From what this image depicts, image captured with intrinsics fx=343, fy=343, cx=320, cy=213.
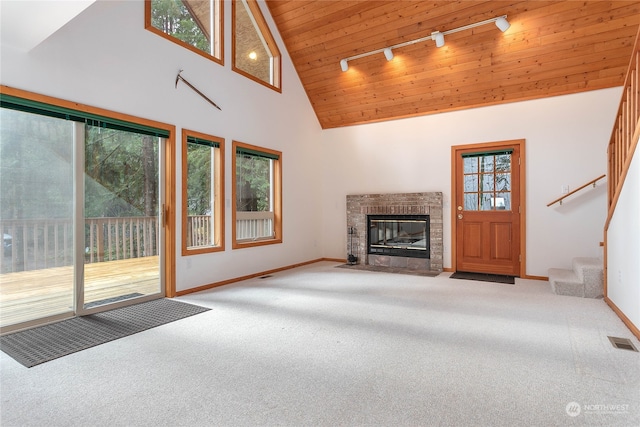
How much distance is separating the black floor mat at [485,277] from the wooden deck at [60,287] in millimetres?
4280

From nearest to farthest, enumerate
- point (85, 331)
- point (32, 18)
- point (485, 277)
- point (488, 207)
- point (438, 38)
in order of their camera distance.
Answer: point (32, 18), point (85, 331), point (438, 38), point (485, 277), point (488, 207)

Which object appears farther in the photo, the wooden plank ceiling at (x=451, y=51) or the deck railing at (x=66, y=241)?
the wooden plank ceiling at (x=451, y=51)

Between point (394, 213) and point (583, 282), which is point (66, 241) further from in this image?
point (583, 282)

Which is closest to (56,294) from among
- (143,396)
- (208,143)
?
(143,396)

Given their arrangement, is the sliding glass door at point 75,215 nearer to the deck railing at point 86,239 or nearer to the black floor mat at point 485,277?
the deck railing at point 86,239

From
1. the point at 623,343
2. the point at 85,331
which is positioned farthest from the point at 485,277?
the point at 85,331

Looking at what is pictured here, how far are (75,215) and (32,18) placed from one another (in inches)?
65.2

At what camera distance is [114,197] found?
3.60 metres

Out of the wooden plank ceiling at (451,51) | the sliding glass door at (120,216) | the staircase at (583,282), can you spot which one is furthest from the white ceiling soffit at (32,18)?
the staircase at (583,282)

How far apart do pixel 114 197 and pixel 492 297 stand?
14.3 feet

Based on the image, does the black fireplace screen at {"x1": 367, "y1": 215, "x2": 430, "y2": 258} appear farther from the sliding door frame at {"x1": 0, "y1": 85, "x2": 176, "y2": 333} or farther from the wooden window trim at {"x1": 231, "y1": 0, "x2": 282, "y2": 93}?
the sliding door frame at {"x1": 0, "y1": 85, "x2": 176, "y2": 333}

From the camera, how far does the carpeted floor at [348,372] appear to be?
171 centimetres

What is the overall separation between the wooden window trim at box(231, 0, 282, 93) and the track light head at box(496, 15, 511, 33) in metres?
3.32

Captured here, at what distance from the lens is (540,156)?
5031 millimetres
